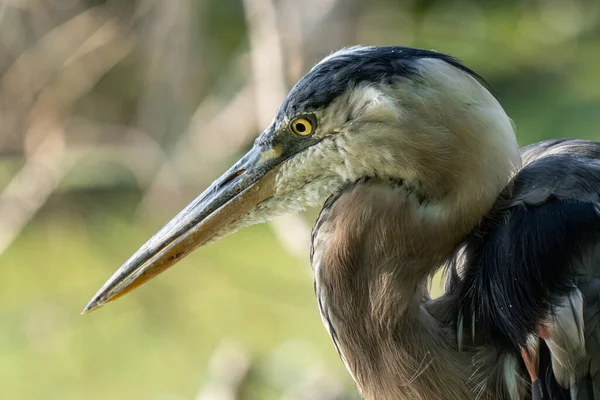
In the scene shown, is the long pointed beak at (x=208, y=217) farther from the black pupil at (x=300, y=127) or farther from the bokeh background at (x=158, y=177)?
the bokeh background at (x=158, y=177)

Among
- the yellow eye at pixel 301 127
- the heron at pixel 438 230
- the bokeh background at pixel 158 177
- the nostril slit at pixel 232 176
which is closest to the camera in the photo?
the heron at pixel 438 230

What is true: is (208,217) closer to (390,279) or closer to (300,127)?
(300,127)

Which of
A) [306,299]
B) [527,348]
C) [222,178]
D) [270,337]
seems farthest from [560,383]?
[306,299]

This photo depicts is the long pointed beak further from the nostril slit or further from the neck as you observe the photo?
the neck

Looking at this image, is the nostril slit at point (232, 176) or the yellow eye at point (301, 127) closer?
the yellow eye at point (301, 127)

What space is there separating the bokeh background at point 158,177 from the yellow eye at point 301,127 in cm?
164

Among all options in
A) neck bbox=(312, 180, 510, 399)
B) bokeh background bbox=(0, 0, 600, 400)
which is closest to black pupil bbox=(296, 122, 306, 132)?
neck bbox=(312, 180, 510, 399)

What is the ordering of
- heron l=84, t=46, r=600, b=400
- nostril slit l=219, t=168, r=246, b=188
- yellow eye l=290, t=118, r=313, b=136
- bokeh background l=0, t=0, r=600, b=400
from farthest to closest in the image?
bokeh background l=0, t=0, r=600, b=400 → nostril slit l=219, t=168, r=246, b=188 → yellow eye l=290, t=118, r=313, b=136 → heron l=84, t=46, r=600, b=400

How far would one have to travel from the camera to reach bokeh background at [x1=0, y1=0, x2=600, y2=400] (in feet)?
15.4

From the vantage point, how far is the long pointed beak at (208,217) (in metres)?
1.79

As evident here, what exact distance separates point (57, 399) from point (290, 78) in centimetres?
223

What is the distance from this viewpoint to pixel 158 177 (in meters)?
6.19

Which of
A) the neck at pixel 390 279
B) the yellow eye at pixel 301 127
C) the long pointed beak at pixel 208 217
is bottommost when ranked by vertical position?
the neck at pixel 390 279

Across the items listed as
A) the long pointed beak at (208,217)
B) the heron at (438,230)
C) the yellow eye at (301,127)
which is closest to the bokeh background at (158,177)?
the long pointed beak at (208,217)
